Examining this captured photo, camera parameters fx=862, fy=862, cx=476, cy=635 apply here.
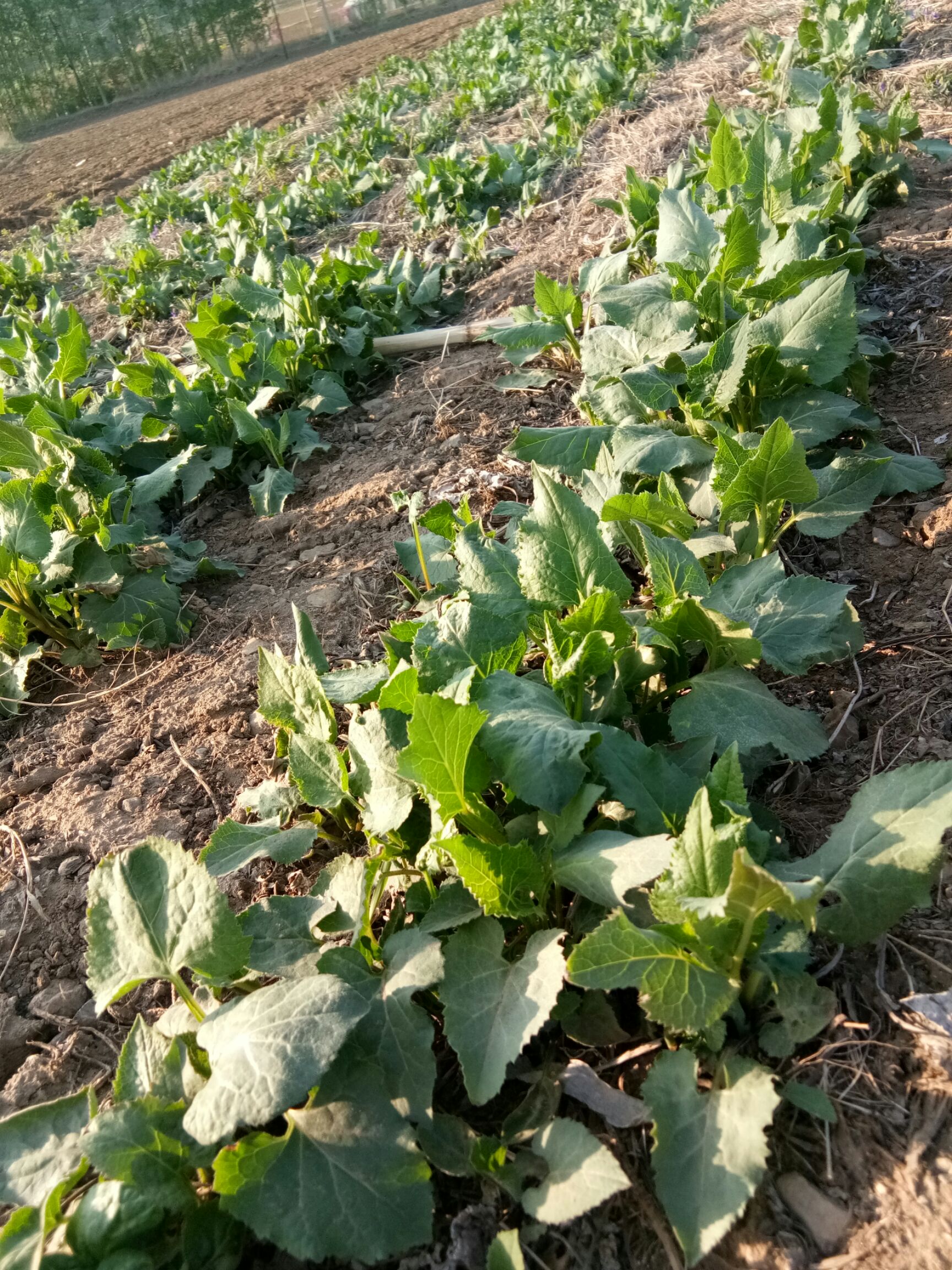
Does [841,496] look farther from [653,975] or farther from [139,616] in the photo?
[139,616]

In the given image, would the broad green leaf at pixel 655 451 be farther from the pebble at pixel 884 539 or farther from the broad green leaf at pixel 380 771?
the broad green leaf at pixel 380 771

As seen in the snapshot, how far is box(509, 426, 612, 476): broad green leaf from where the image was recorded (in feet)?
7.84

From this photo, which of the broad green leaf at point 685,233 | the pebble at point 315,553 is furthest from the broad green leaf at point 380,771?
the broad green leaf at point 685,233

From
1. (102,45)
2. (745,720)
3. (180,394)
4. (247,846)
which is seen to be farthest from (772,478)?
(102,45)

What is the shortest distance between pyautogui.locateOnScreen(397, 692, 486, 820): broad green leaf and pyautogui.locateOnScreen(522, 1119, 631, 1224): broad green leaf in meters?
0.49

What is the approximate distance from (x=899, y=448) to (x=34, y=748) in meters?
2.63

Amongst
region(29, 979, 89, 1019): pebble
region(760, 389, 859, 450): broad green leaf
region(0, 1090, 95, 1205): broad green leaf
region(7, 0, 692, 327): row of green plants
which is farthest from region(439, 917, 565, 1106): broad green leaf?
region(7, 0, 692, 327): row of green plants

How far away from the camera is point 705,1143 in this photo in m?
1.12

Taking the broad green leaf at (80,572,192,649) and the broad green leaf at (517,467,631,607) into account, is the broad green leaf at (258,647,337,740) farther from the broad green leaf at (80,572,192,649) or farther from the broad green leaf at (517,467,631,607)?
the broad green leaf at (80,572,192,649)

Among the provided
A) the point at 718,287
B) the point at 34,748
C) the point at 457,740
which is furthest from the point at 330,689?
the point at 718,287

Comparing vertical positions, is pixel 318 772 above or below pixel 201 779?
above

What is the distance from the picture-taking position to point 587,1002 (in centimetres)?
136

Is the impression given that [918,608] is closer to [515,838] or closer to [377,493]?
[515,838]

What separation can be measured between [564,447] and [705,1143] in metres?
1.75
